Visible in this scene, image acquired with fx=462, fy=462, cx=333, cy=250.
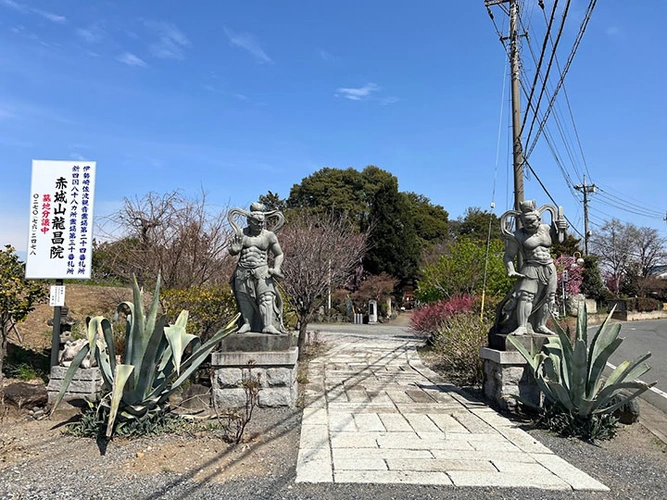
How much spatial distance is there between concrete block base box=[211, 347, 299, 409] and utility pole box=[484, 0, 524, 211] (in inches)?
261

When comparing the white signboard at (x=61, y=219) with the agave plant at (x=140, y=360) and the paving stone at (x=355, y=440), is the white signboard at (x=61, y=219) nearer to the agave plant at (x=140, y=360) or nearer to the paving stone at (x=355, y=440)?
the agave plant at (x=140, y=360)

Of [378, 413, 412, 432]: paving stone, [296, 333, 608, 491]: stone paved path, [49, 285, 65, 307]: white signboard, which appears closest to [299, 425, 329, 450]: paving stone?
[296, 333, 608, 491]: stone paved path

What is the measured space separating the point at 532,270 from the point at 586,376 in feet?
4.73

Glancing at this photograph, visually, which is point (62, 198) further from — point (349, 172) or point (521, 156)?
point (349, 172)

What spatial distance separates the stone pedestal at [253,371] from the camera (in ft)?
18.0

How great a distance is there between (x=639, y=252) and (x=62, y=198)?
1604 inches

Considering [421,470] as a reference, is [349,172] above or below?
above

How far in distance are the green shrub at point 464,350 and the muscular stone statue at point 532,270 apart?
1.42m

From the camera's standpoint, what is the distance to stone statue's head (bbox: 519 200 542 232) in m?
5.66

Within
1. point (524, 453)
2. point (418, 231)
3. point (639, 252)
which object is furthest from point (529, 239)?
point (639, 252)

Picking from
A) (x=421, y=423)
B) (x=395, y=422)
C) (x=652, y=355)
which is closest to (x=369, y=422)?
(x=395, y=422)

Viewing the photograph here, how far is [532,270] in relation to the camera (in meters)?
5.66

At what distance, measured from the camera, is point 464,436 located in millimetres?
4605

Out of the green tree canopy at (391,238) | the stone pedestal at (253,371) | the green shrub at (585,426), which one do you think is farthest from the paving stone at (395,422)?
the green tree canopy at (391,238)
